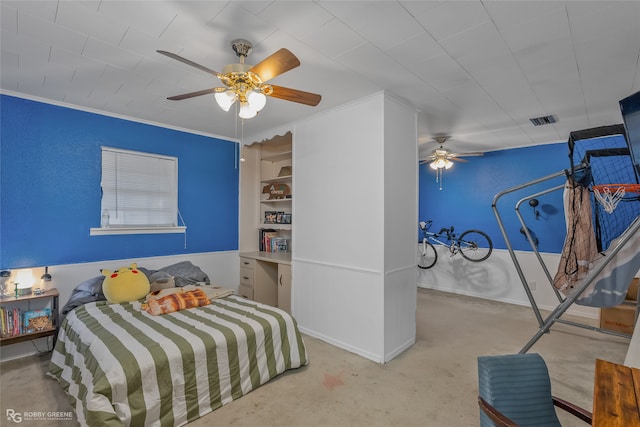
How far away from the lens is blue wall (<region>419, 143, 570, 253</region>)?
4555 mm

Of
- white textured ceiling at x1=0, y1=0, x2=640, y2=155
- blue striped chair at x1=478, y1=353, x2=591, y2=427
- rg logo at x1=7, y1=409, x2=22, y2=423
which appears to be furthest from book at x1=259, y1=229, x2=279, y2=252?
blue striped chair at x1=478, y1=353, x2=591, y2=427

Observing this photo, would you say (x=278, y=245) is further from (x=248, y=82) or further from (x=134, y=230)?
(x=248, y=82)

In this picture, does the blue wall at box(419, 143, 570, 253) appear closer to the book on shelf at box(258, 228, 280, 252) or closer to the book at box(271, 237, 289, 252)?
the book at box(271, 237, 289, 252)

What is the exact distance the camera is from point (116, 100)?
10.2ft

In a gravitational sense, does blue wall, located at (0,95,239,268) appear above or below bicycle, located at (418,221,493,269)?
above

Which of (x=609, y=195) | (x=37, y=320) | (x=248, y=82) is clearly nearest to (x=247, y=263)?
(x=37, y=320)

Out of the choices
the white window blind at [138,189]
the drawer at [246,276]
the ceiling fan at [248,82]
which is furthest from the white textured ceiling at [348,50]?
the drawer at [246,276]

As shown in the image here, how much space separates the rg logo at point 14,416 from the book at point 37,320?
0.88 m

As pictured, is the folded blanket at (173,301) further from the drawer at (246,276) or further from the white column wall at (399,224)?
the white column wall at (399,224)

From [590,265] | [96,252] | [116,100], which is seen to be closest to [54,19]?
[116,100]

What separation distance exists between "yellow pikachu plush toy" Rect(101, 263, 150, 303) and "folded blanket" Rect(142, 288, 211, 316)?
13 centimetres

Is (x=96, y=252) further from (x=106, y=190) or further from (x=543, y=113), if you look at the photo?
(x=543, y=113)

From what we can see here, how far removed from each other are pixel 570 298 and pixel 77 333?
377 centimetres

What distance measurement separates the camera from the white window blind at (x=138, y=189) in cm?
351
